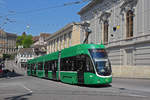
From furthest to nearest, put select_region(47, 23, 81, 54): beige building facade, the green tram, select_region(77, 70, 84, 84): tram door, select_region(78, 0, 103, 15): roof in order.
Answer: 1. select_region(47, 23, 81, 54): beige building facade
2. select_region(78, 0, 103, 15): roof
3. select_region(77, 70, 84, 84): tram door
4. the green tram

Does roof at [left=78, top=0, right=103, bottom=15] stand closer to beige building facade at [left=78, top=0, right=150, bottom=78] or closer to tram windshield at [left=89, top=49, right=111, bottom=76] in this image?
beige building facade at [left=78, top=0, right=150, bottom=78]

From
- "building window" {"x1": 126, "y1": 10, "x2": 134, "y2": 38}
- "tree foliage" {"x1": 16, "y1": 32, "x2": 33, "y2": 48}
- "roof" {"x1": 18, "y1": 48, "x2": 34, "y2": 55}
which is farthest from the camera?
"tree foliage" {"x1": 16, "y1": 32, "x2": 33, "y2": 48}

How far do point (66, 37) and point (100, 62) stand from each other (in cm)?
4117

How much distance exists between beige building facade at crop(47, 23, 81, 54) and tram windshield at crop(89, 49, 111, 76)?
32.4m

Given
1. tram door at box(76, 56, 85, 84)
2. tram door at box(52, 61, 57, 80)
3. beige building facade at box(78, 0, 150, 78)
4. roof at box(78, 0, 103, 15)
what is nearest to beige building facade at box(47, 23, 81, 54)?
roof at box(78, 0, 103, 15)

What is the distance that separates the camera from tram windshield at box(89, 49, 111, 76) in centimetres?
1380

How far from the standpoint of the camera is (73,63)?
16281 mm

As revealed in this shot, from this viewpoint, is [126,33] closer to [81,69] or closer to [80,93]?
[81,69]

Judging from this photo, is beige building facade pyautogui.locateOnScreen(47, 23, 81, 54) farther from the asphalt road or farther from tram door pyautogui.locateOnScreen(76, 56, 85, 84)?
the asphalt road

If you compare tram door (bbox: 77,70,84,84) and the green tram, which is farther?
tram door (bbox: 77,70,84,84)

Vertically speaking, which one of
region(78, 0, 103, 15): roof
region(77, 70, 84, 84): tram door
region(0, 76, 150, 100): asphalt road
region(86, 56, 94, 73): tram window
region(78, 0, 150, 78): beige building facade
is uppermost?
region(78, 0, 103, 15): roof

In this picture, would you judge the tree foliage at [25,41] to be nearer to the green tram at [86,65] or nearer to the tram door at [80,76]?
the green tram at [86,65]

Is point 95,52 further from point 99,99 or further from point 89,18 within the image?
point 89,18

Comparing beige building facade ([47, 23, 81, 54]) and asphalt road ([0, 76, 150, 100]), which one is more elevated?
beige building facade ([47, 23, 81, 54])
